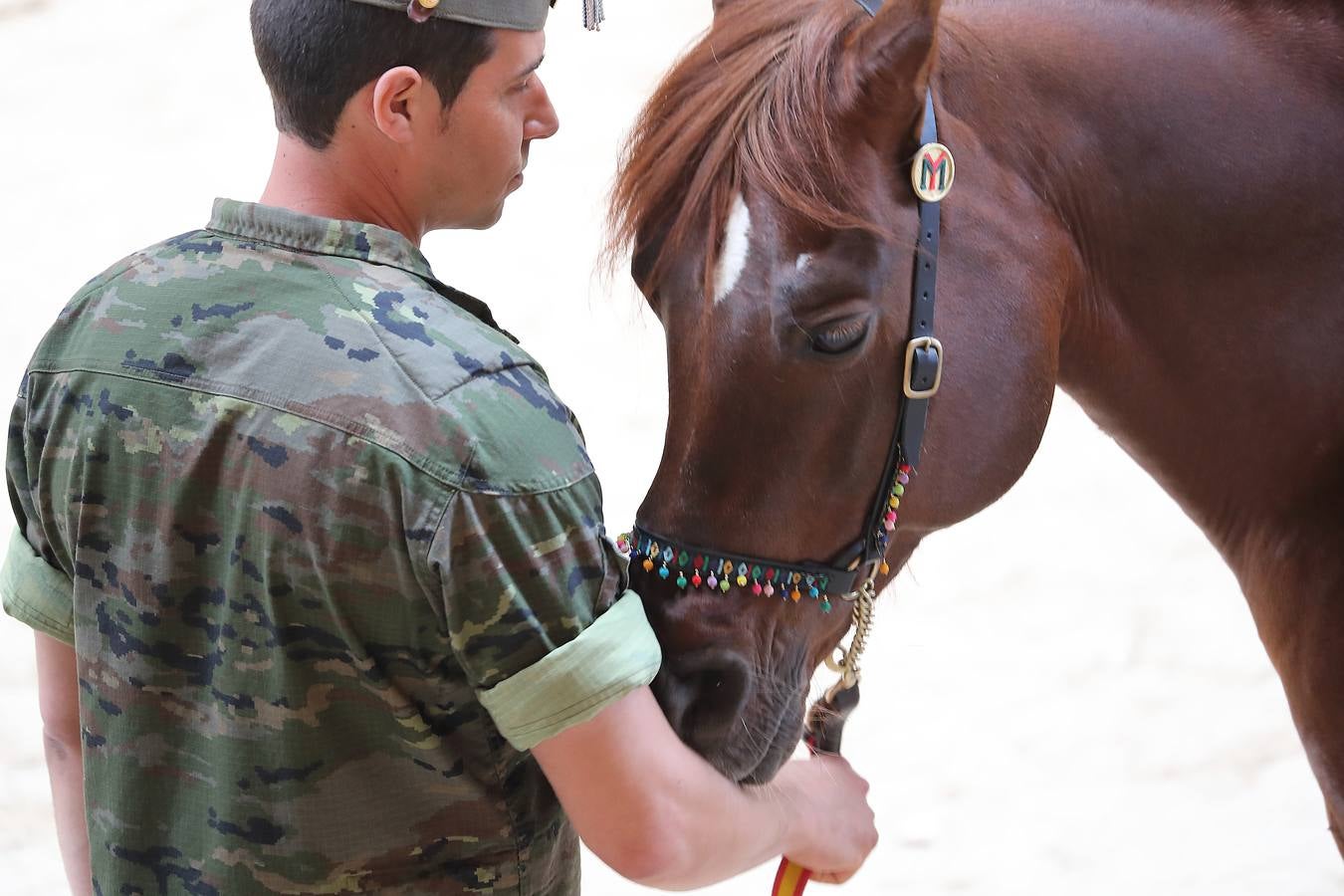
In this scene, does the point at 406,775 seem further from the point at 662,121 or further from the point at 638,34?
the point at 638,34

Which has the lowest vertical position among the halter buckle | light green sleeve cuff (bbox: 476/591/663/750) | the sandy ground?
the sandy ground

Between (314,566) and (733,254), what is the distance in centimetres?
48

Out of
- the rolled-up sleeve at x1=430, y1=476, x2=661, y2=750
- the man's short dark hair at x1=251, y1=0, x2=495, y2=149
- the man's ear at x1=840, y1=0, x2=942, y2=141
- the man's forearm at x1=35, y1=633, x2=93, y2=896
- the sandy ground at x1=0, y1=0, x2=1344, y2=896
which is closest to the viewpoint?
the rolled-up sleeve at x1=430, y1=476, x2=661, y2=750

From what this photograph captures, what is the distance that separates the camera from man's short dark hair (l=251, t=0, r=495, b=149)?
1115 mm

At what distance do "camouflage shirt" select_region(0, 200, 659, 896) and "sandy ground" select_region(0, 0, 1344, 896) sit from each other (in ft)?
1.73

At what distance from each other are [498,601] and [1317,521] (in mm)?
983

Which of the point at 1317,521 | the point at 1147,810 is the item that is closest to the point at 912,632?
the point at 1147,810

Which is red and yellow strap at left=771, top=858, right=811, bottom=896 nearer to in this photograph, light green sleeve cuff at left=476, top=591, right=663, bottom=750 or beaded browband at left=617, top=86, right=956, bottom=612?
beaded browband at left=617, top=86, right=956, bottom=612

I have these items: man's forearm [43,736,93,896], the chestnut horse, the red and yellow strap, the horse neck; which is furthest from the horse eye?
man's forearm [43,736,93,896]

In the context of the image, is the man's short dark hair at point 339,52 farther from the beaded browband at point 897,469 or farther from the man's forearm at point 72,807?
the man's forearm at point 72,807

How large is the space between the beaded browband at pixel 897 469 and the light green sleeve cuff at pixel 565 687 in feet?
0.84

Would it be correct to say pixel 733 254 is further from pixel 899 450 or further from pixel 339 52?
pixel 339 52

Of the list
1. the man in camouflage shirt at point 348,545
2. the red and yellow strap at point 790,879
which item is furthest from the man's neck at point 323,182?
the red and yellow strap at point 790,879

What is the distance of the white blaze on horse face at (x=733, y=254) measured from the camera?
49.2 inches
